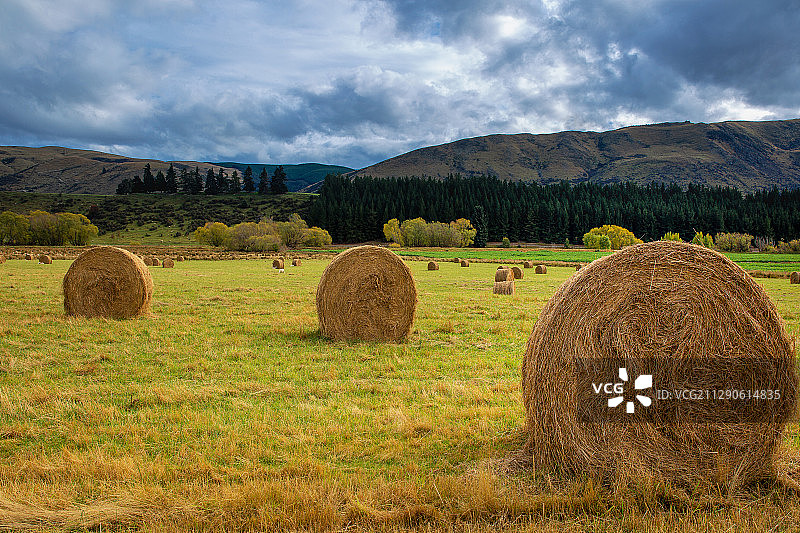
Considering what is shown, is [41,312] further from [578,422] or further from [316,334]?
[578,422]

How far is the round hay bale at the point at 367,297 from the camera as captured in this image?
13695 millimetres

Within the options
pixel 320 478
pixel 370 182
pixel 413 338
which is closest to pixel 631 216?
pixel 370 182

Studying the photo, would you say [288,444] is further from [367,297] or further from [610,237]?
[610,237]

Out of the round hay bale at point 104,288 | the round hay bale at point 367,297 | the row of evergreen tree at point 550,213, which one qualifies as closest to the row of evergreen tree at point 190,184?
the row of evergreen tree at point 550,213

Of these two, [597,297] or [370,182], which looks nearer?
[597,297]

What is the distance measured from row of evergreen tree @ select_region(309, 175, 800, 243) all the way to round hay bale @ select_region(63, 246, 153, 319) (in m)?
102

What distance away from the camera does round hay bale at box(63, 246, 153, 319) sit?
54.6 feet

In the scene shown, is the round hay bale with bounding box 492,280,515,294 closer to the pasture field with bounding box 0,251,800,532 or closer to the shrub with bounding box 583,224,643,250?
the pasture field with bounding box 0,251,800,532

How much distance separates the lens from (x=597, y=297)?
593cm

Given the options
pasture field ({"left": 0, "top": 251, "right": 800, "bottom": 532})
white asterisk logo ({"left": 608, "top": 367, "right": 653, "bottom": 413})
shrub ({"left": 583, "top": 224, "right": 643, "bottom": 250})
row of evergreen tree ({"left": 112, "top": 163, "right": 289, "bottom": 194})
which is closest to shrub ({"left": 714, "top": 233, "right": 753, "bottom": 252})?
shrub ({"left": 583, "top": 224, "right": 643, "bottom": 250})

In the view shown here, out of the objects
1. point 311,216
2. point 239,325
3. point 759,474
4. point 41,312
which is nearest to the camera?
point 759,474

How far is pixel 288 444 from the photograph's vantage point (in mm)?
6496

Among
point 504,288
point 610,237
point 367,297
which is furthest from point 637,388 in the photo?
point 610,237

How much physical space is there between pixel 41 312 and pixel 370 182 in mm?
138175
